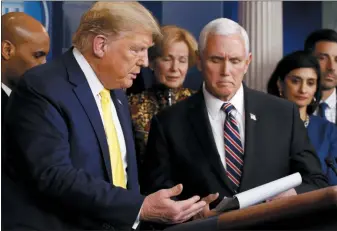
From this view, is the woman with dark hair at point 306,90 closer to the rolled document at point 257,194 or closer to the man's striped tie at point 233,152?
the man's striped tie at point 233,152

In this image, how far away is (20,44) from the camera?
6.73 ft

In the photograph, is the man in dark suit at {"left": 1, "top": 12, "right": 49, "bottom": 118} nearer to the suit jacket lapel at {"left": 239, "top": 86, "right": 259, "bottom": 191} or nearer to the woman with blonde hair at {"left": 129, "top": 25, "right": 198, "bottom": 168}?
the woman with blonde hair at {"left": 129, "top": 25, "right": 198, "bottom": 168}

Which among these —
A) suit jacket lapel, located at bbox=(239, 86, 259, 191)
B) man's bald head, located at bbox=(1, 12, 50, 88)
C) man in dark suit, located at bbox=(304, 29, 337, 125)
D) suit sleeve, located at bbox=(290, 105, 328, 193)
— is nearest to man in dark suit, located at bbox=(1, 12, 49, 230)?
man's bald head, located at bbox=(1, 12, 50, 88)

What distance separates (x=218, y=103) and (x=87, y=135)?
52 cm

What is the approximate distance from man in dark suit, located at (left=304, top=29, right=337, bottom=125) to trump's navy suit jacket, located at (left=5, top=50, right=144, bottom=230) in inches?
43.8

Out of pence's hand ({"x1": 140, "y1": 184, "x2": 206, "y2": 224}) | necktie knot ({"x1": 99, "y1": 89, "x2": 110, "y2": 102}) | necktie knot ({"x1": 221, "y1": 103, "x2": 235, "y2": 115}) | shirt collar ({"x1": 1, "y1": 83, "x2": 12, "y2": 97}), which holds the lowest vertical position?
pence's hand ({"x1": 140, "y1": 184, "x2": 206, "y2": 224})

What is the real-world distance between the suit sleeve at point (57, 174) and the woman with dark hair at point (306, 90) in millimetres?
917

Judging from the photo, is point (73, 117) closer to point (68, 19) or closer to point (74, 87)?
point (74, 87)

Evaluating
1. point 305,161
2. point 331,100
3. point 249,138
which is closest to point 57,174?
point 249,138

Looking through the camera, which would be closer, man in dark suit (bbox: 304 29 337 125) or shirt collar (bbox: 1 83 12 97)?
shirt collar (bbox: 1 83 12 97)

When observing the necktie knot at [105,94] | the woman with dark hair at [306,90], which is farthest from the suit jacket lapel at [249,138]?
the necktie knot at [105,94]

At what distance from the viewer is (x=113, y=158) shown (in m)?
1.61

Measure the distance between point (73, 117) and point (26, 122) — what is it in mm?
109

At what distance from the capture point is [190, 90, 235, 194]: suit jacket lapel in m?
1.89
